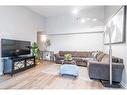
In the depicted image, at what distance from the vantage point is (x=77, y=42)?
7047mm

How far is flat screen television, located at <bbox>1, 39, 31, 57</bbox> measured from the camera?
4.00 metres

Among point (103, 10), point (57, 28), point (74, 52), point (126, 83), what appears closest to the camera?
point (126, 83)

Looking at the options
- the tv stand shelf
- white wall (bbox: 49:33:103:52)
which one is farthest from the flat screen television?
white wall (bbox: 49:33:103:52)

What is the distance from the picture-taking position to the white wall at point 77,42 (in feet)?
21.6

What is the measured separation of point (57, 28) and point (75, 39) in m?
1.42

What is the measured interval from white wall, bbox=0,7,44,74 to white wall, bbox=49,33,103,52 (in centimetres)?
151

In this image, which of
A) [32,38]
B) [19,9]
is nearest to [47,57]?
[32,38]

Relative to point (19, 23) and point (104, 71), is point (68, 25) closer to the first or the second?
point (19, 23)

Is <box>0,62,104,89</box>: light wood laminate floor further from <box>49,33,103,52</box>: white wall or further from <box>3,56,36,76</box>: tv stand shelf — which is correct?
<box>49,33,103,52</box>: white wall

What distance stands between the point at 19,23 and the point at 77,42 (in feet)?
11.7

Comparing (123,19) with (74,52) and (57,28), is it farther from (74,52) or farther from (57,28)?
(57,28)

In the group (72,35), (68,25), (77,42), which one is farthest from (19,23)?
(77,42)

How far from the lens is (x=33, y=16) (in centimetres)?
646

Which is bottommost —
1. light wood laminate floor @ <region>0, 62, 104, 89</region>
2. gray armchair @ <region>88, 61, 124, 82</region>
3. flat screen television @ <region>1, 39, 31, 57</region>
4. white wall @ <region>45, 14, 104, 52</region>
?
light wood laminate floor @ <region>0, 62, 104, 89</region>
